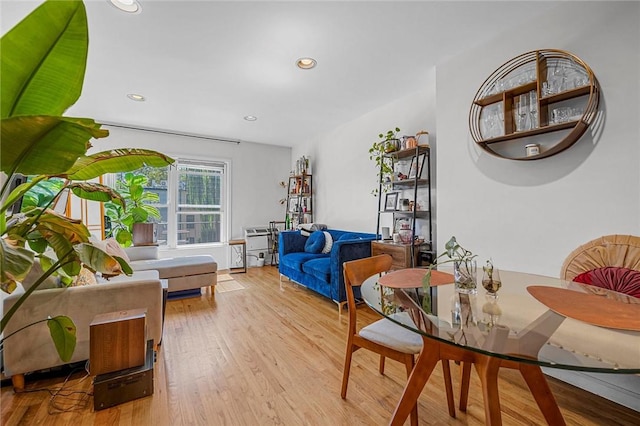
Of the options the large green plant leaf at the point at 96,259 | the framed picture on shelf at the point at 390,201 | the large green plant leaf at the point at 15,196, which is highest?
the framed picture on shelf at the point at 390,201

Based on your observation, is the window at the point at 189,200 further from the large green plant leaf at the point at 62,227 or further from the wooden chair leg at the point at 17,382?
the large green plant leaf at the point at 62,227

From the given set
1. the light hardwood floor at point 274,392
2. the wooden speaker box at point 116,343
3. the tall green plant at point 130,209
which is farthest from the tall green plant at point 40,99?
the tall green plant at point 130,209

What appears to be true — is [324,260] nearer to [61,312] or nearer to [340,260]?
[340,260]

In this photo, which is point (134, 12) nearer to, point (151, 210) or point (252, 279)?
point (151, 210)

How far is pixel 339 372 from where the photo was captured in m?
1.90

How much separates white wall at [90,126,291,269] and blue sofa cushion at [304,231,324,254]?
188cm

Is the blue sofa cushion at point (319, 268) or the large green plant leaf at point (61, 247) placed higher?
the large green plant leaf at point (61, 247)

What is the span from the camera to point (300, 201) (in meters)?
5.26

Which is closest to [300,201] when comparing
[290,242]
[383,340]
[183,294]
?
[290,242]

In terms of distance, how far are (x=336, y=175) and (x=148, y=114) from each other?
9.47 ft

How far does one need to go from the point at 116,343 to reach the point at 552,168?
3057 millimetres

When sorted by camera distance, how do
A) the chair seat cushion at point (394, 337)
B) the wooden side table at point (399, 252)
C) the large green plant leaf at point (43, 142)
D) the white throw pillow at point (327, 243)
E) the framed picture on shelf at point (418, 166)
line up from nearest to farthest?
the large green plant leaf at point (43, 142) → the chair seat cushion at point (394, 337) → the wooden side table at point (399, 252) → the framed picture on shelf at point (418, 166) → the white throw pillow at point (327, 243)

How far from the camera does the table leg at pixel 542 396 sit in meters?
1.19

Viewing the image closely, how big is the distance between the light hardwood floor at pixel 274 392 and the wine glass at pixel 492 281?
70cm
